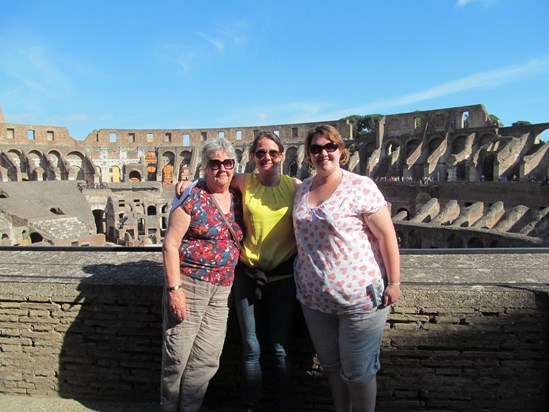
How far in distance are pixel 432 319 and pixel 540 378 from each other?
→ 85 centimetres

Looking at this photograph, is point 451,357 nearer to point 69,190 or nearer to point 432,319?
point 432,319

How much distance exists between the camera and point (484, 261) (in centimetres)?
354

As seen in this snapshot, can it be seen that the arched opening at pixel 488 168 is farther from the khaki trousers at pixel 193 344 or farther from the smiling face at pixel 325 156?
the khaki trousers at pixel 193 344

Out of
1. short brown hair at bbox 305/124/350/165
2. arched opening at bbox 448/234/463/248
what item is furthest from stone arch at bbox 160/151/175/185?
short brown hair at bbox 305/124/350/165

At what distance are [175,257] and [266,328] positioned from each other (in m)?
0.84

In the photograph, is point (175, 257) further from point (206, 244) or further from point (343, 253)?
point (343, 253)

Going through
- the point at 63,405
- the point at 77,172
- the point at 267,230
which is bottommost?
the point at 63,405

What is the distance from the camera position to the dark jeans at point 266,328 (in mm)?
2775

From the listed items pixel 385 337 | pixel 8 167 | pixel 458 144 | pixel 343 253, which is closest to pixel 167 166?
pixel 8 167

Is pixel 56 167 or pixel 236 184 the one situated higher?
pixel 56 167

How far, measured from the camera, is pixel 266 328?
2.92 meters

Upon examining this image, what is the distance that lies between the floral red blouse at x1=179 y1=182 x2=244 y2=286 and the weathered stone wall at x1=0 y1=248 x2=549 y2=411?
596 mm

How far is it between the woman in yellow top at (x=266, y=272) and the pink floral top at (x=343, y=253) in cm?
24

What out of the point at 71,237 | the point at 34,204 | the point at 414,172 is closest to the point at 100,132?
the point at 34,204
